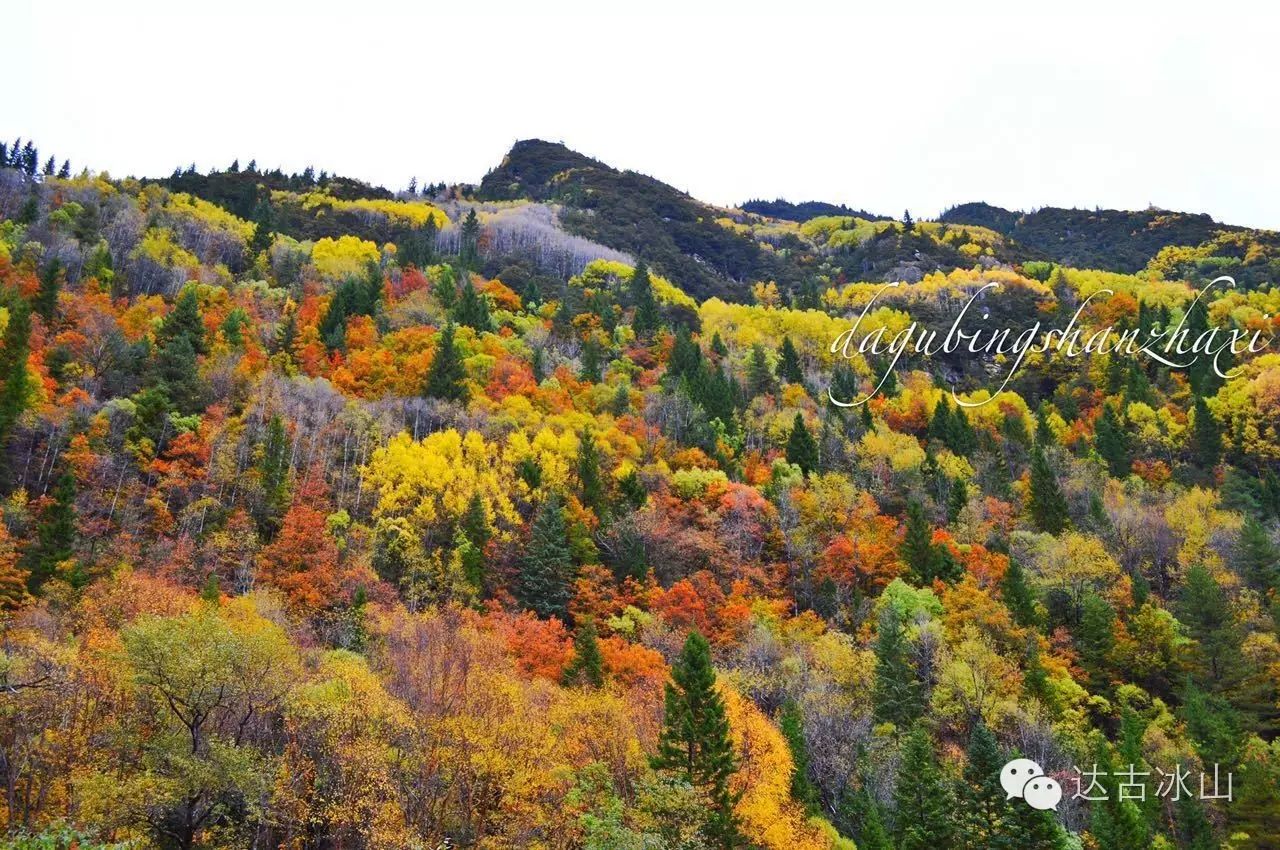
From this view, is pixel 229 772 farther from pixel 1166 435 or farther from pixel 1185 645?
pixel 1166 435

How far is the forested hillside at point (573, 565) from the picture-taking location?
1246 inches

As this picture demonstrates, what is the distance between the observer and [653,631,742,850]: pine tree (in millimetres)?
31545

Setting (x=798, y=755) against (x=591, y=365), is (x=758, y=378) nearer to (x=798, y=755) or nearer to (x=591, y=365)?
(x=591, y=365)

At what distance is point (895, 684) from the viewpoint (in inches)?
1829

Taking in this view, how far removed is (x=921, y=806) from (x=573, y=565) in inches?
1085

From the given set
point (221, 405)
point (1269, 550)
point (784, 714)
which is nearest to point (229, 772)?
point (784, 714)

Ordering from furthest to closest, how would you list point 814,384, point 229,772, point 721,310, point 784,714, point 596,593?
point 721,310 → point 814,384 → point 596,593 → point 784,714 → point 229,772

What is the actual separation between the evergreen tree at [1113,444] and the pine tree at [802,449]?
26197 millimetres

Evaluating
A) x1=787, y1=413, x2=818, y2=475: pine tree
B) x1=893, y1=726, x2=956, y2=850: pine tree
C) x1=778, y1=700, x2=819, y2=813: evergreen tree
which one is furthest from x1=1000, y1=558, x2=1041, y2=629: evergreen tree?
x1=787, y1=413, x2=818, y2=475: pine tree

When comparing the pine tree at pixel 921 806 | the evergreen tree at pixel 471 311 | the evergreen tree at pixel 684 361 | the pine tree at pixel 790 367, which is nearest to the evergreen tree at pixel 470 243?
the evergreen tree at pixel 471 311

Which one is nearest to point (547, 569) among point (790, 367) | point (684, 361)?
point (684, 361)

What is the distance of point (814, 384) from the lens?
97500mm

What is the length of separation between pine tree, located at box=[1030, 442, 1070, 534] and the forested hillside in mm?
263

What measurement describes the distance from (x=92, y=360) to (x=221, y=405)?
1023cm
